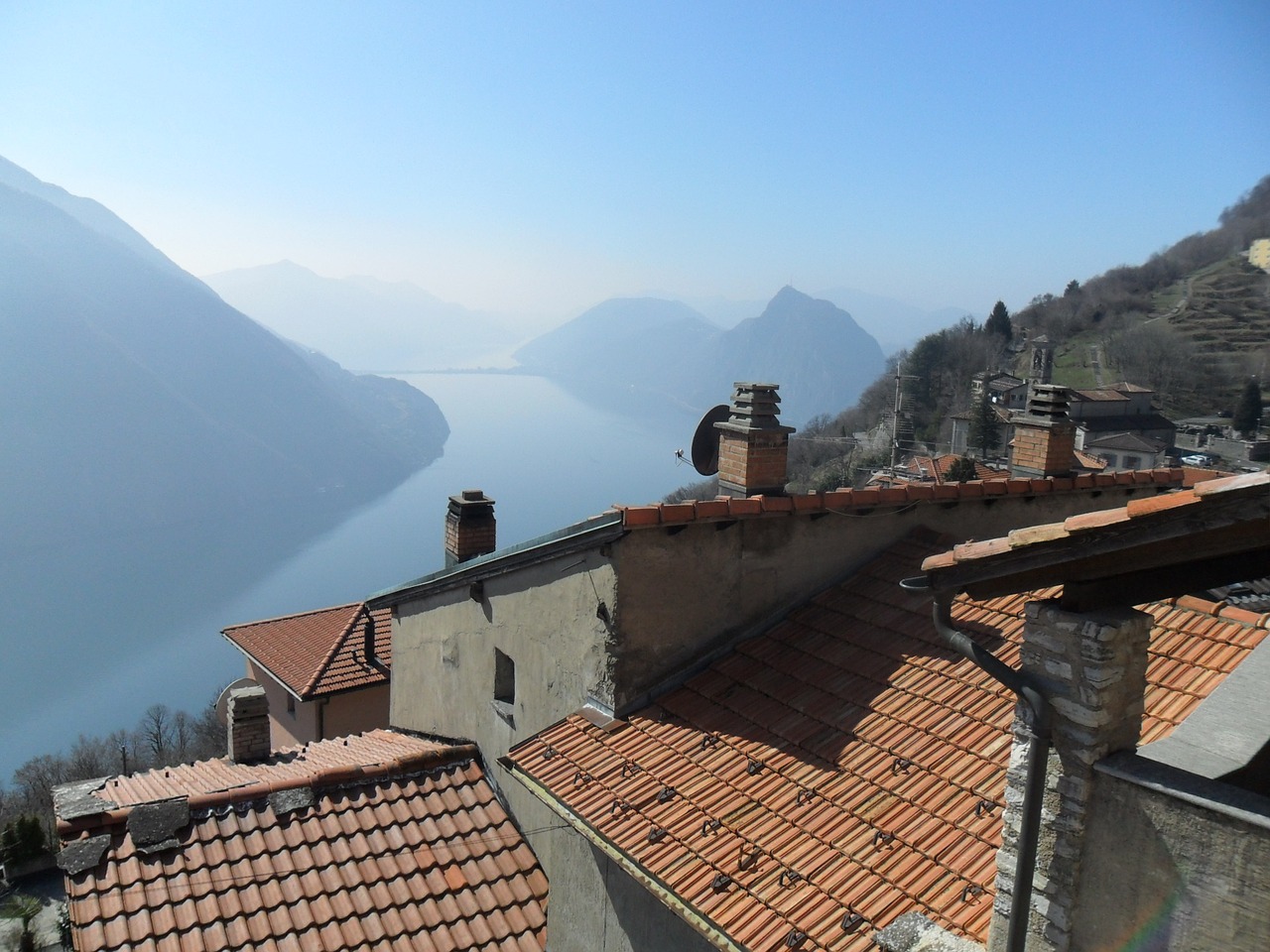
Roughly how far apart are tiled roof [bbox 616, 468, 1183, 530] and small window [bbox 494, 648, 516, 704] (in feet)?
8.94

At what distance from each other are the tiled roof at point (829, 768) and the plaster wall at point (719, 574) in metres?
0.25

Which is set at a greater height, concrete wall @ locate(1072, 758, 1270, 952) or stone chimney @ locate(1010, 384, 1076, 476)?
stone chimney @ locate(1010, 384, 1076, 476)

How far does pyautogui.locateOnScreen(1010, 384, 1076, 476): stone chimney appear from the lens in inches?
318

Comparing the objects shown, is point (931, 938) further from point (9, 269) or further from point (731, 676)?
point (9, 269)

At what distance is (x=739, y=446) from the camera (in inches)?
290

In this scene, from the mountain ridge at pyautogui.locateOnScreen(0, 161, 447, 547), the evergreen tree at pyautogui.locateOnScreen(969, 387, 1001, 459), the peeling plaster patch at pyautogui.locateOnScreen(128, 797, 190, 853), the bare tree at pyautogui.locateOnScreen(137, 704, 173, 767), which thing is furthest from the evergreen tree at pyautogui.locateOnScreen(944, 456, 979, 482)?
the mountain ridge at pyautogui.locateOnScreen(0, 161, 447, 547)

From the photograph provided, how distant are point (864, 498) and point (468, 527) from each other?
223 inches

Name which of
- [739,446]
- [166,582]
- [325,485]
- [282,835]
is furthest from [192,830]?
[325,485]

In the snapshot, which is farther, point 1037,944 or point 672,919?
point 672,919

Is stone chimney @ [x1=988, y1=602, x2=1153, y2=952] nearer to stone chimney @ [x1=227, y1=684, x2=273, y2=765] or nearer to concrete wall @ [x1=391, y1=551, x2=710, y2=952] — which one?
concrete wall @ [x1=391, y1=551, x2=710, y2=952]

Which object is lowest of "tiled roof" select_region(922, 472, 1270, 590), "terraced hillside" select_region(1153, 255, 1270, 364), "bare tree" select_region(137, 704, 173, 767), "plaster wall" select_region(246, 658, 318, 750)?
"bare tree" select_region(137, 704, 173, 767)

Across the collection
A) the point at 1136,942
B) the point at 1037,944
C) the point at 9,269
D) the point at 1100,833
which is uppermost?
the point at 9,269

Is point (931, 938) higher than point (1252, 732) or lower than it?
lower

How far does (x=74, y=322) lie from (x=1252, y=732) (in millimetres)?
205192
